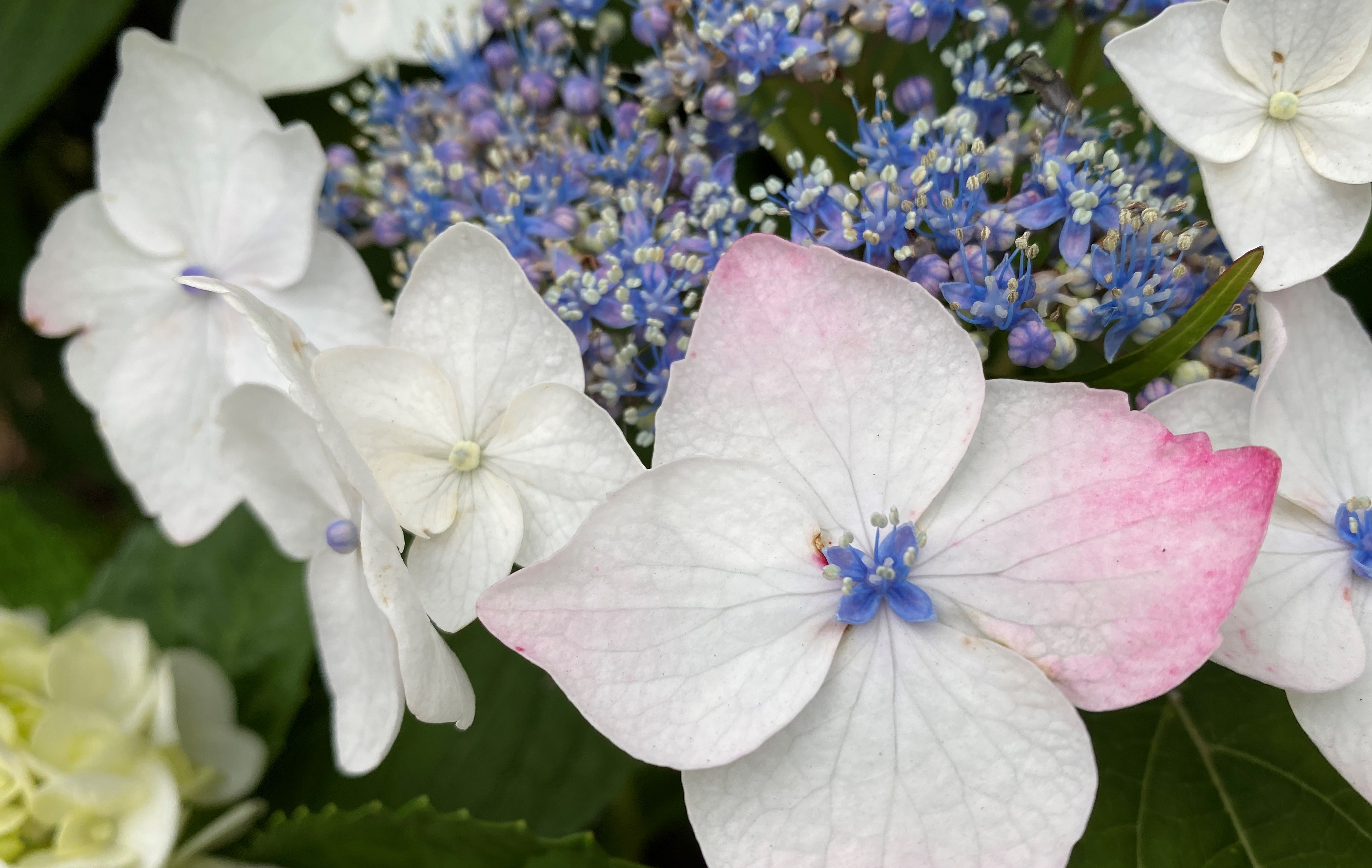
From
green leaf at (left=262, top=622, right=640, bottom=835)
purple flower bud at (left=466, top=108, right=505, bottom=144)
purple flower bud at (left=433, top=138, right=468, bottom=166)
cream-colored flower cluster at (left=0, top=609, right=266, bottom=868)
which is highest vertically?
purple flower bud at (left=466, top=108, right=505, bottom=144)

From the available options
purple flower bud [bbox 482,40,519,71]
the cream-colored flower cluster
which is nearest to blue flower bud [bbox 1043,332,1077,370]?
purple flower bud [bbox 482,40,519,71]

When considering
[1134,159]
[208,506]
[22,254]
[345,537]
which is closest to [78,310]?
[208,506]

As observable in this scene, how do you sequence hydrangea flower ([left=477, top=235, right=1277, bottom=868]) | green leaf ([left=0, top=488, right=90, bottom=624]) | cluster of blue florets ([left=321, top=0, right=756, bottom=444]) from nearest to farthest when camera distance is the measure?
hydrangea flower ([left=477, top=235, right=1277, bottom=868]), cluster of blue florets ([left=321, top=0, right=756, bottom=444]), green leaf ([left=0, top=488, right=90, bottom=624])

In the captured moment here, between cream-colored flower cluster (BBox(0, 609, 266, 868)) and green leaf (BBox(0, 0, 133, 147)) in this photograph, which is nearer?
cream-colored flower cluster (BBox(0, 609, 266, 868))

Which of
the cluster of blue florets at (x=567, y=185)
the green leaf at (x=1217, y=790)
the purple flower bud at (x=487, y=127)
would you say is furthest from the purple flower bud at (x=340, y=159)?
the green leaf at (x=1217, y=790)

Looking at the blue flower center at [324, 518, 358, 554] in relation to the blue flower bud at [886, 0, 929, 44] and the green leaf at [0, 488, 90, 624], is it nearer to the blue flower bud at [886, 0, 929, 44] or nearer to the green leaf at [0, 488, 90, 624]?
the blue flower bud at [886, 0, 929, 44]

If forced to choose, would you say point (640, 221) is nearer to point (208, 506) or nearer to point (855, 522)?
point (855, 522)

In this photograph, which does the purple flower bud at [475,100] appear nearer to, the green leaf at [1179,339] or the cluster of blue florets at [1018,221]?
the cluster of blue florets at [1018,221]

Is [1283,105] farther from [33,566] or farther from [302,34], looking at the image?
[33,566]
